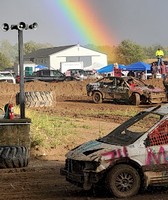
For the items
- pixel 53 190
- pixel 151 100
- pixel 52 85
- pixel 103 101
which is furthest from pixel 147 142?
pixel 52 85

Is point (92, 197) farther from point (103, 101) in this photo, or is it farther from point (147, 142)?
point (103, 101)

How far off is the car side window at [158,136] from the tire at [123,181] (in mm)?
560

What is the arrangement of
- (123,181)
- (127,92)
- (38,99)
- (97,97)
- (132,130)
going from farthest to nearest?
1. (97,97)
2. (127,92)
3. (38,99)
4. (132,130)
5. (123,181)

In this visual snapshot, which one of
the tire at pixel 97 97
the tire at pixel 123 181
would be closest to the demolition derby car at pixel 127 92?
the tire at pixel 97 97

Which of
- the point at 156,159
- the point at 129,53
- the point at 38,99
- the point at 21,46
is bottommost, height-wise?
the point at 156,159

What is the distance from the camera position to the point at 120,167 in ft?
27.5

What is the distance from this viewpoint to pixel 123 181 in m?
8.40

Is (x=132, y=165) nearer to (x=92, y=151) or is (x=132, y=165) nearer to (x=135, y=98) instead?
(x=92, y=151)

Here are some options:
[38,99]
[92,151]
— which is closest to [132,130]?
[92,151]

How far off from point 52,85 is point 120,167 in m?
31.9

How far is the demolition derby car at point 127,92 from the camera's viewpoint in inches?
1025

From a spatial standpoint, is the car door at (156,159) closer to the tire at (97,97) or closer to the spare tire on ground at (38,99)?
the spare tire on ground at (38,99)

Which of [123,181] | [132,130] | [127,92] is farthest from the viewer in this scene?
[127,92]

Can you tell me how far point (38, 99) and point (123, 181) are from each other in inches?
717
